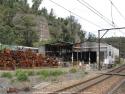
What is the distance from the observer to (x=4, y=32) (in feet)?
264

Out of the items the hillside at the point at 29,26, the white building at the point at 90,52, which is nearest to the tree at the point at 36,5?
the hillside at the point at 29,26

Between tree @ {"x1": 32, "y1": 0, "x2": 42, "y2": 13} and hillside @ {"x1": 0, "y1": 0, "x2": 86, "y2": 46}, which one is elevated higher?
tree @ {"x1": 32, "y1": 0, "x2": 42, "y2": 13}

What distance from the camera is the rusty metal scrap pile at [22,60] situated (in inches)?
1687

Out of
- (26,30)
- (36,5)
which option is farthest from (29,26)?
(36,5)

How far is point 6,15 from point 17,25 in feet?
16.8

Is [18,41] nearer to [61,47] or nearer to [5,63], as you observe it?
[61,47]

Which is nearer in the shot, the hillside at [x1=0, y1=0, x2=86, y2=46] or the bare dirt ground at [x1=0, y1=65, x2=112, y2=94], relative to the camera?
the bare dirt ground at [x1=0, y1=65, x2=112, y2=94]

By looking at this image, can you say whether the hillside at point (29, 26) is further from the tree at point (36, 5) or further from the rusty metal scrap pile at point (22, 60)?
the rusty metal scrap pile at point (22, 60)

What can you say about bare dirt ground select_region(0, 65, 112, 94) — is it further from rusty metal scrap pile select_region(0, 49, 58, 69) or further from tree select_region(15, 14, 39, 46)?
tree select_region(15, 14, 39, 46)

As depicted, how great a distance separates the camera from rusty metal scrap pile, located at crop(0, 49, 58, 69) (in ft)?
141

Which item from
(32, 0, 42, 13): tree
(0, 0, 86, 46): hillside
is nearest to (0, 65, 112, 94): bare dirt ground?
(0, 0, 86, 46): hillside

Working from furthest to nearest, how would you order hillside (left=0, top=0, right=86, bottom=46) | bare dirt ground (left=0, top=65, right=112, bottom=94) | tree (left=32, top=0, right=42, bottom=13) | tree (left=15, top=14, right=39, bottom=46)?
tree (left=32, top=0, right=42, bottom=13)
tree (left=15, top=14, right=39, bottom=46)
hillside (left=0, top=0, right=86, bottom=46)
bare dirt ground (left=0, top=65, right=112, bottom=94)

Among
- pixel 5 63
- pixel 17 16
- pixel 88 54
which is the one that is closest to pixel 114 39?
pixel 17 16

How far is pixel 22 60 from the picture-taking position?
151 feet
